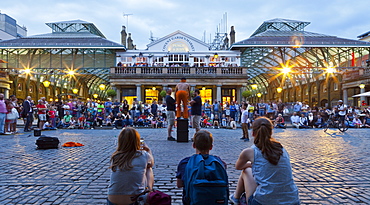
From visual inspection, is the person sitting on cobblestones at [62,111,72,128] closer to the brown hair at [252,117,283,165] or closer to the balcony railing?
the balcony railing

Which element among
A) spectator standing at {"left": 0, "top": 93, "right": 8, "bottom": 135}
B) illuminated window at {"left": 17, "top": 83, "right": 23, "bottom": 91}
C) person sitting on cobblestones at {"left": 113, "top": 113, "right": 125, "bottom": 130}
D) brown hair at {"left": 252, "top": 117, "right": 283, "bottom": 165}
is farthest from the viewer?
illuminated window at {"left": 17, "top": 83, "right": 23, "bottom": 91}

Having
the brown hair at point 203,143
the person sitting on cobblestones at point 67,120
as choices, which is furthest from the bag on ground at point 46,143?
the person sitting on cobblestones at point 67,120

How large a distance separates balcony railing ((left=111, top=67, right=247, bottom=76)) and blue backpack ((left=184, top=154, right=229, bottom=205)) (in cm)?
2807

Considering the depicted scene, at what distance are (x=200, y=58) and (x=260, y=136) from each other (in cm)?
3094

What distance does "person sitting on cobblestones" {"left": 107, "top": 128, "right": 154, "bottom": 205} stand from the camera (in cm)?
331

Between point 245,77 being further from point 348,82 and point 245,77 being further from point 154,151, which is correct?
point 154,151

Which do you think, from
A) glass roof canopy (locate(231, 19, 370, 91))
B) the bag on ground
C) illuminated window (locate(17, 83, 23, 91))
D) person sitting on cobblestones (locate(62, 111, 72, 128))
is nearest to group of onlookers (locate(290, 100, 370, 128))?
glass roof canopy (locate(231, 19, 370, 91))

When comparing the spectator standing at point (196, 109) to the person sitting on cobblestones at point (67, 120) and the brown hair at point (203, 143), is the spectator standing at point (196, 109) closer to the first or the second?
the brown hair at point (203, 143)

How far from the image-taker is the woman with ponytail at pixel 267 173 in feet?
10.2

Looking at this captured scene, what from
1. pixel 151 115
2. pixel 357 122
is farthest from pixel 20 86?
pixel 357 122

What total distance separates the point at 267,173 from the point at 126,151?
5.34ft

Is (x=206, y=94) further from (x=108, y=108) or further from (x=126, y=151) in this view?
(x=126, y=151)

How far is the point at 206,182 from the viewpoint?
2.96m

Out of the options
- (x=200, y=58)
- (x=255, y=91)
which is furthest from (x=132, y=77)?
(x=255, y=91)
